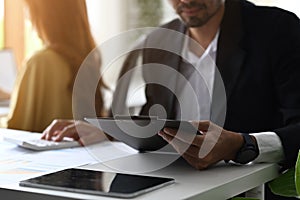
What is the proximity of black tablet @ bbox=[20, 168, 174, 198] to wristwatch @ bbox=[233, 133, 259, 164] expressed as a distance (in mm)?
254

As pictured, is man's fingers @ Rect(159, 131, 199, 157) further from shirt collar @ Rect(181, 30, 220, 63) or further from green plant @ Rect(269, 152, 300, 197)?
shirt collar @ Rect(181, 30, 220, 63)

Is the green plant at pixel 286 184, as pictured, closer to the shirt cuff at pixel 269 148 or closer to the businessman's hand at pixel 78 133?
the shirt cuff at pixel 269 148

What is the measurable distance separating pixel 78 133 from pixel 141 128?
570mm

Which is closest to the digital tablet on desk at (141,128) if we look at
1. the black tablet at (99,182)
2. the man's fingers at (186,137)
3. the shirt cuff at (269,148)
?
the man's fingers at (186,137)

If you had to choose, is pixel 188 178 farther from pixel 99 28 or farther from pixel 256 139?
pixel 99 28

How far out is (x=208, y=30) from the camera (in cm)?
210

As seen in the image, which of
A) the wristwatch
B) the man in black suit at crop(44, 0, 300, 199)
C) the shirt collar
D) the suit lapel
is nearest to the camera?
the wristwatch

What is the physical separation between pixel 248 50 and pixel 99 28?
2.11m

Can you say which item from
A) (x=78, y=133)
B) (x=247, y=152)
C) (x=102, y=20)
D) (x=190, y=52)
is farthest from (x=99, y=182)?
(x=102, y=20)

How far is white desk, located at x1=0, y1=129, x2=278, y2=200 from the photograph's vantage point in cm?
123

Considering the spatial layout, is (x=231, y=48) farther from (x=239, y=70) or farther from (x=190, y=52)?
(x=190, y=52)

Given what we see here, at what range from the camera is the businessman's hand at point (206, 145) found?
1.42 metres

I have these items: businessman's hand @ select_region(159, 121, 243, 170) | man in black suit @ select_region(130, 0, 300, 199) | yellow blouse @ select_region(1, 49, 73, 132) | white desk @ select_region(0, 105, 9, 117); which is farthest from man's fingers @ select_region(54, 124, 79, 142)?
white desk @ select_region(0, 105, 9, 117)

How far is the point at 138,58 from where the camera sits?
2.38 meters
